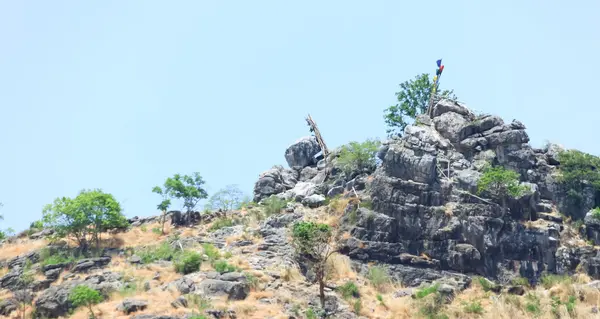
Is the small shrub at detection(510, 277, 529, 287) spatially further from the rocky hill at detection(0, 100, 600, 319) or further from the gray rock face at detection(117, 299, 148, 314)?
the gray rock face at detection(117, 299, 148, 314)

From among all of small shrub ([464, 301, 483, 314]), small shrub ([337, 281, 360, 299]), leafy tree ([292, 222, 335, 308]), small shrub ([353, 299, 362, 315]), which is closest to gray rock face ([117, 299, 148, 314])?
leafy tree ([292, 222, 335, 308])

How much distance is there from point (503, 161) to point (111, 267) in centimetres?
2508

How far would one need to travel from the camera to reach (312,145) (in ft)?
190

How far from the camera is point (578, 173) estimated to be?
154ft

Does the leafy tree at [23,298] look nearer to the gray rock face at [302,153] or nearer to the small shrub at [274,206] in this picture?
the small shrub at [274,206]

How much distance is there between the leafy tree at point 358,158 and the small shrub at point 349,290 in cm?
1223

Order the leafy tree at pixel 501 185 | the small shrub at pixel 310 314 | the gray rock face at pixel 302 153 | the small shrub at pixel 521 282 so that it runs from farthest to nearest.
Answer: the gray rock face at pixel 302 153 → the leafy tree at pixel 501 185 → the small shrub at pixel 521 282 → the small shrub at pixel 310 314

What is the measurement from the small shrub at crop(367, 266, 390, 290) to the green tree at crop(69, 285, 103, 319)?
46.9ft

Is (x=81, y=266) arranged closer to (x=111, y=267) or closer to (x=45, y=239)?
(x=111, y=267)

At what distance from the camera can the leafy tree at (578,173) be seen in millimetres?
46938

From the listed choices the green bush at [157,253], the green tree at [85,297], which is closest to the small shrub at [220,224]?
the green bush at [157,253]

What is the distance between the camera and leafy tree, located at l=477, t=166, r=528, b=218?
44625 mm

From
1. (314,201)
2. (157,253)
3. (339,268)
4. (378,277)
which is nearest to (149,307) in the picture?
(157,253)

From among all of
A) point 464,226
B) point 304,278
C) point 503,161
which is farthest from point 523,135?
point 304,278
